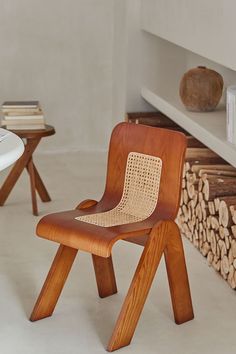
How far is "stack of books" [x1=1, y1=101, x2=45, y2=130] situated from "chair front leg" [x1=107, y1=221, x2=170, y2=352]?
1757 mm

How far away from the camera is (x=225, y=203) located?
382 centimetres

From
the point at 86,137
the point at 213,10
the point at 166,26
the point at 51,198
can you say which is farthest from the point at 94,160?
the point at 213,10

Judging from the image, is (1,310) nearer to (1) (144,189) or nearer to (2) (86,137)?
(1) (144,189)

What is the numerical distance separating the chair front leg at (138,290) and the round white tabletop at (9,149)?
58 cm

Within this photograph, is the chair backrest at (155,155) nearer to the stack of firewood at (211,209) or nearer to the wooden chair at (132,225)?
the wooden chair at (132,225)

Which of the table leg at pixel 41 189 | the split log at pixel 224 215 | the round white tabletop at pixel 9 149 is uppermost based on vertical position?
the round white tabletop at pixel 9 149

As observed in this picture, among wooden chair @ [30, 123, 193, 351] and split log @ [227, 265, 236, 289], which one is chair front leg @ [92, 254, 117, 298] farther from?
split log @ [227, 265, 236, 289]

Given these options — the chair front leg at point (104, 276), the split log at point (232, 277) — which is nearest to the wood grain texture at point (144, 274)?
the chair front leg at point (104, 276)

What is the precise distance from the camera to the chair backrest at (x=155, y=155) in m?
3.41

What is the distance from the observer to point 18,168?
4.85 metres

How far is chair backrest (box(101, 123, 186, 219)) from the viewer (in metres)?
3.41

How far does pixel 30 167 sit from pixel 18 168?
0.30 ft

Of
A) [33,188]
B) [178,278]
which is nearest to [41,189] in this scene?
A: [33,188]

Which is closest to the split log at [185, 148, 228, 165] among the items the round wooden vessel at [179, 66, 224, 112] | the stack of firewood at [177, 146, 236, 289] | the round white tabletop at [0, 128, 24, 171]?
the stack of firewood at [177, 146, 236, 289]
